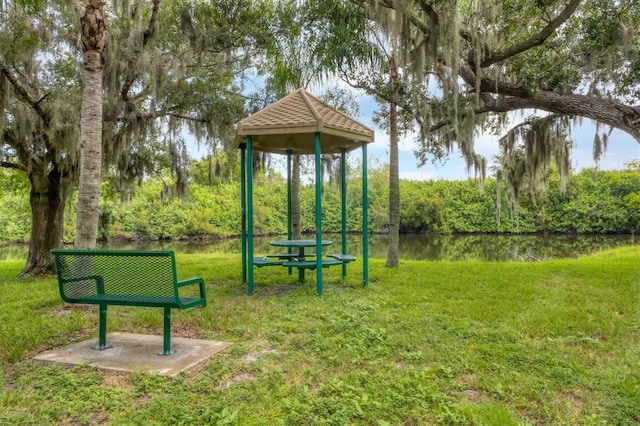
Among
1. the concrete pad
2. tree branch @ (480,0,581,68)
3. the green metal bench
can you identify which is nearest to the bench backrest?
the green metal bench

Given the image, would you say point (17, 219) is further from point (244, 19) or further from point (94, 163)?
point (94, 163)

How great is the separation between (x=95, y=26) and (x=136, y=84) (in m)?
3.87

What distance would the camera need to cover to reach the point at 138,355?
316cm

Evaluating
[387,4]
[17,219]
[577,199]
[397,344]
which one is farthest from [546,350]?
[17,219]

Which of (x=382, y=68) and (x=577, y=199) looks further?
(x=577, y=199)

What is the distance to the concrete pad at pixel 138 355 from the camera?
9.53ft

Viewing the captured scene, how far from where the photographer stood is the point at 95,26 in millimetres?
4770

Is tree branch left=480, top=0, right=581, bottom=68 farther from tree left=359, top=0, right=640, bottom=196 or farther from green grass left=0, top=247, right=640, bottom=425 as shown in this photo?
green grass left=0, top=247, right=640, bottom=425

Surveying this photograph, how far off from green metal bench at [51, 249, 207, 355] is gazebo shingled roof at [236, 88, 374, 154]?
2631mm

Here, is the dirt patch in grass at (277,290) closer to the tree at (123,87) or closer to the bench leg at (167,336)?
the bench leg at (167,336)

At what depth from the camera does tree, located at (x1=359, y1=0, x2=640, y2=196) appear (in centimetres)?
631

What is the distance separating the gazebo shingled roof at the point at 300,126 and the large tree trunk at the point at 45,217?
4.51m

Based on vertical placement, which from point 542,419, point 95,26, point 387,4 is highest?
point 387,4

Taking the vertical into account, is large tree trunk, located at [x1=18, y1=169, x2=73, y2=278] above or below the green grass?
above
